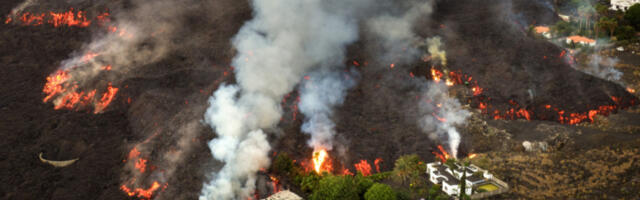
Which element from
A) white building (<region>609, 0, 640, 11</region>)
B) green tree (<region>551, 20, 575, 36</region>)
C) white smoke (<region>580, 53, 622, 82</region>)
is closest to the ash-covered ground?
white smoke (<region>580, 53, 622, 82</region>)

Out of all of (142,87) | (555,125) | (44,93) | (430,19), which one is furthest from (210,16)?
(555,125)

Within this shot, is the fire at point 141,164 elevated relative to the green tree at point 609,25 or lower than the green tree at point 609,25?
lower

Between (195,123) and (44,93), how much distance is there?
1927 centimetres

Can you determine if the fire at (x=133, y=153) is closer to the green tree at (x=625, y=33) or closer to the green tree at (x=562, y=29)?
the green tree at (x=562, y=29)

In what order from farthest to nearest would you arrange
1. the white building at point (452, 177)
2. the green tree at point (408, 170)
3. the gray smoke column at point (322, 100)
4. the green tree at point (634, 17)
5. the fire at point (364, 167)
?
the green tree at point (634, 17) < the gray smoke column at point (322, 100) < the fire at point (364, 167) < the green tree at point (408, 170) < the white building at point (452, 177)

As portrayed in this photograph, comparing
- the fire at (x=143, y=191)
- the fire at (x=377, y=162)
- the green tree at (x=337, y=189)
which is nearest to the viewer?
the green tree at (x=337, y=189)

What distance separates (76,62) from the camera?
61.7 metres

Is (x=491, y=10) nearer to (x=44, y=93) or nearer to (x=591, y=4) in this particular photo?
(x=591, y=4)

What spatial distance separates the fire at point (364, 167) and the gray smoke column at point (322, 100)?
2848 mm

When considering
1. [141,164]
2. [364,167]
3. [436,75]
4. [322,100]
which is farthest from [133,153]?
[436,75]

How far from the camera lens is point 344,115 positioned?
51.2 meters

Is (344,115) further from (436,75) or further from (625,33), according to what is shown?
(625,33)

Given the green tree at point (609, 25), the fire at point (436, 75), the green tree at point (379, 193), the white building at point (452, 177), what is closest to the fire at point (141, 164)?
the green tree at point (379, 193)

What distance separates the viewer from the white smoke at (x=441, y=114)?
5012cm
